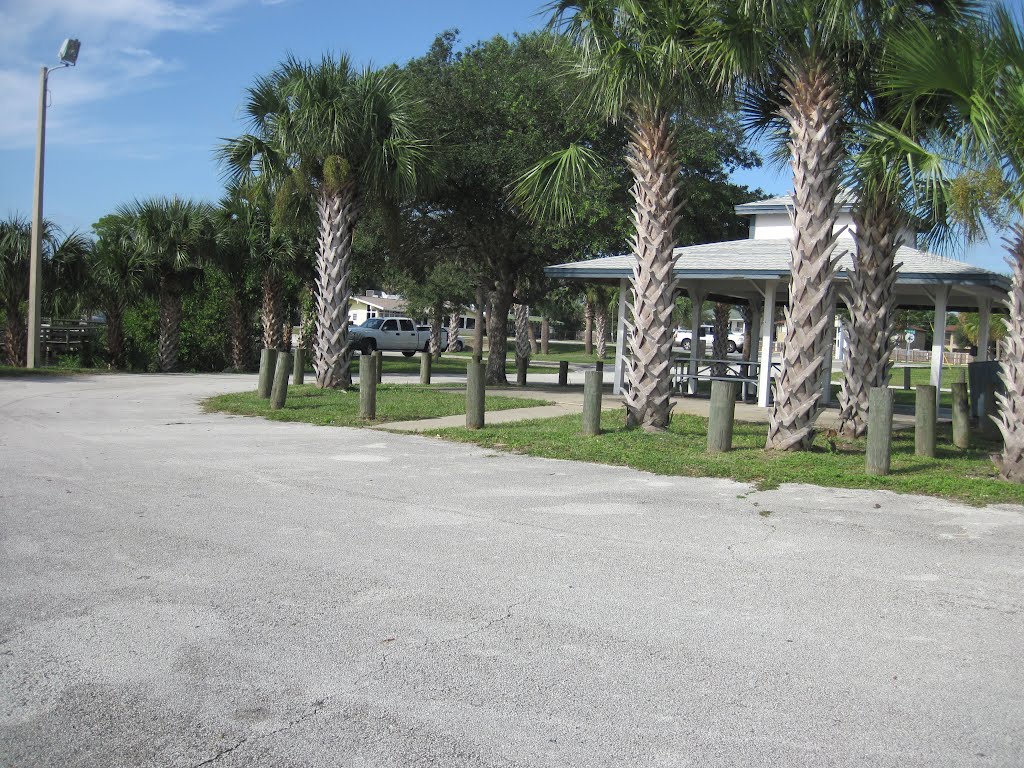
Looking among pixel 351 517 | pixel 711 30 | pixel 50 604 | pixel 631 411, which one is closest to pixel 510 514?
pixel 351 517

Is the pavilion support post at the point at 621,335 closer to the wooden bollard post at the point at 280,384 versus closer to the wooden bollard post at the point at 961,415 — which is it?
the wooden bollard post at the point at 280,384

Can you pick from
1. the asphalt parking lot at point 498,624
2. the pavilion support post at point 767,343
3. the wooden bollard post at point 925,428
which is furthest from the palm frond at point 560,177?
Result: the pavilion support post at point 767,343

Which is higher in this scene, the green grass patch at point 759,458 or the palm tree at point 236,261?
the palm tree at point 236,261

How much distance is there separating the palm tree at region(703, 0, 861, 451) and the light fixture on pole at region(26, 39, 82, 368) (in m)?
18.7

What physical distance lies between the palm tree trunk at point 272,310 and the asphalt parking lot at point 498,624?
18.6 meters

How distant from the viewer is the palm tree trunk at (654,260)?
12.5 m

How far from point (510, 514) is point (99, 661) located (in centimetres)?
397

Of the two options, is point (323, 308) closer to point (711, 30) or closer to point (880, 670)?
point (711, 30)

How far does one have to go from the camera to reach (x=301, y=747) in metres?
3.69

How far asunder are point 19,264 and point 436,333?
2300 cm

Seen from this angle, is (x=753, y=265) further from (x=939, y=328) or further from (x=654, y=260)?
(x=654, y=260)

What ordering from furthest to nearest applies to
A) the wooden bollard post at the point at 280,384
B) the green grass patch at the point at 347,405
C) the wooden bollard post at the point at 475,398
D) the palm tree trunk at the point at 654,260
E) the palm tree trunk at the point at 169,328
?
the palm tree trunk at the point at 169,328
the wooden bollard post at the point at 280,384
the green grass patch at the point at 347,405
the wooden bollard post at the point at 475,398
the palm tree trunk at the point at 654,260

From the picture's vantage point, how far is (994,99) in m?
9.34

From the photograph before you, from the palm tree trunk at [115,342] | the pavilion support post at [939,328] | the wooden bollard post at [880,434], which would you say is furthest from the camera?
the palm tree trunk at [115,342]
